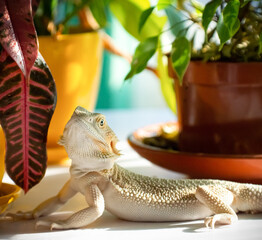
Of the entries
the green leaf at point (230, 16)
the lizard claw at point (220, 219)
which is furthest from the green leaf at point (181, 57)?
the lizard claw at point (220, 219)

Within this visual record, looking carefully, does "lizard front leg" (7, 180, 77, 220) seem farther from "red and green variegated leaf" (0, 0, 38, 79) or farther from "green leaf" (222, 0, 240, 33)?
"green leaf" (222, 0, 240, 33)

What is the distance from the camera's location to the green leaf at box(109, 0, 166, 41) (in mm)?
1070

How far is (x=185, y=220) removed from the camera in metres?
0.75

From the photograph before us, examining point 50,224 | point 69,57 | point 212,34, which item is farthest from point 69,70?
point 50,224

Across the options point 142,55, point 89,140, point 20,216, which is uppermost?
point 142,55

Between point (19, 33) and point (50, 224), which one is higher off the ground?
point (19, 33)

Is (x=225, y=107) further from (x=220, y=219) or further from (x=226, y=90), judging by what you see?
(x=220, y=219)

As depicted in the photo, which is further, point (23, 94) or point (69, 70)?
point (69, 70)

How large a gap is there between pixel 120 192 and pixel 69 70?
377mm

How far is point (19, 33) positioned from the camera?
67 centimetres

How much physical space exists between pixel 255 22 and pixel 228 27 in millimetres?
210

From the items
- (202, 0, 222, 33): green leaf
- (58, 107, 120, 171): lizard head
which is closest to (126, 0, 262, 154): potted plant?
(202, 0, 222, 33): green leaf

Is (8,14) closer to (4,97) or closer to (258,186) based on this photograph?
(4,97)

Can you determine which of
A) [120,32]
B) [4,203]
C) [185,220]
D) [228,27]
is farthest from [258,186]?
[120,32]
